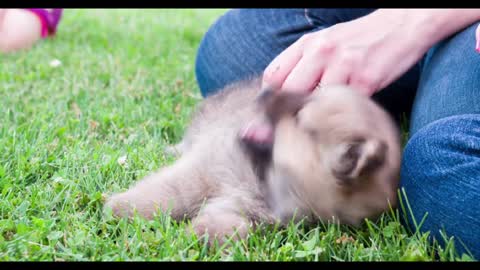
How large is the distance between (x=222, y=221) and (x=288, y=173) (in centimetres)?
23

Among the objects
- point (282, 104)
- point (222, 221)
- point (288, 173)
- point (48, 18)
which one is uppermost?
point (48, 18)

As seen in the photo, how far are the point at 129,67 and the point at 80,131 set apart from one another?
1.26m

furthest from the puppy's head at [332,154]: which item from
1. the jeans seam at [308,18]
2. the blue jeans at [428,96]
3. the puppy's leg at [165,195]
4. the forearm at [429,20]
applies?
the jeans seam at [308,18]

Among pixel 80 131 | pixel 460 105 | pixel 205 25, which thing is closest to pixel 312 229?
pixel 460 105

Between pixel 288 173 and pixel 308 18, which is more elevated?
pixel 308 18

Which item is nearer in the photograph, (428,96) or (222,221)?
(222,221)

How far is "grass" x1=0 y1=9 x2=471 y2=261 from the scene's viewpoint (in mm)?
1604

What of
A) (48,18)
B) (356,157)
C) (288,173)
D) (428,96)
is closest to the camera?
(356,157)

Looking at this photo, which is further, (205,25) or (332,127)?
(205,25)

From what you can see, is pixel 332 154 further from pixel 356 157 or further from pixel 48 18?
pixel 48 18

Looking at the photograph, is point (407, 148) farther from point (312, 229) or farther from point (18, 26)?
point (18, 26)

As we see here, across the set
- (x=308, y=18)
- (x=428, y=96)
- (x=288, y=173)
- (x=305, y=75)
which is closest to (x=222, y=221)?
(x=288, y=173)

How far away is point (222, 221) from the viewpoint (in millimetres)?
1718

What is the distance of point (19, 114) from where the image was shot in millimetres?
2760
